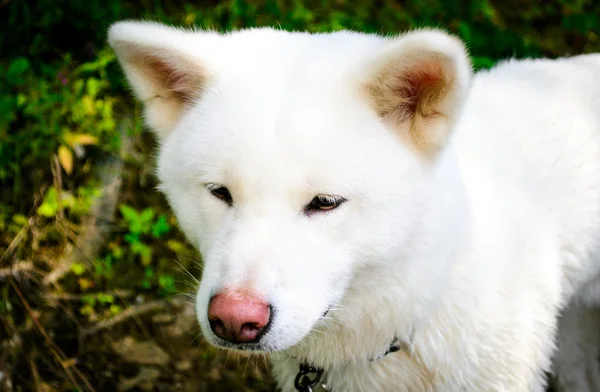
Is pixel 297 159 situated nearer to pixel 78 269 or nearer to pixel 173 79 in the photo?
pixel 173 79

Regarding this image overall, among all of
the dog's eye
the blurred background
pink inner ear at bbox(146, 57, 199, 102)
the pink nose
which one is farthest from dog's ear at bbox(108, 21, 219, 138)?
the blurred background

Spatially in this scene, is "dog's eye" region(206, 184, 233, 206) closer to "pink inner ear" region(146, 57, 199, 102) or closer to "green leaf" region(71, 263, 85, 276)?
"pink inner ear" region(146, 57, 199, 102)

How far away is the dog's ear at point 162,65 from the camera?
214cm

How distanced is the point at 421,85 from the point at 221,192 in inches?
29.5

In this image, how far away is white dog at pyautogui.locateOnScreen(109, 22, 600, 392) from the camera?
6.26 feet

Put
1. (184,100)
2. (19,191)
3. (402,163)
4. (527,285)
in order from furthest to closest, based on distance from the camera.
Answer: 1. (19,191)
2. (527,285)
3. (184,100)
4. (402,163)

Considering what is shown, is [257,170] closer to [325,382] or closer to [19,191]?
[325,382]

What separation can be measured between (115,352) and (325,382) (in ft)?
5.56

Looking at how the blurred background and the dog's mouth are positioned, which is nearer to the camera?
the dog's mouth

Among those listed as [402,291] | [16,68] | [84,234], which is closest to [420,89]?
[402,291]

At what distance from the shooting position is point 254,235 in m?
1.92

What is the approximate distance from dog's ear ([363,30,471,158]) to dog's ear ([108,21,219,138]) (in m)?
0.63

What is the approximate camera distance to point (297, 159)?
189cm

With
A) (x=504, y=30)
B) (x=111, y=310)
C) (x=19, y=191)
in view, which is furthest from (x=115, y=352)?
(x=504, y=30)
